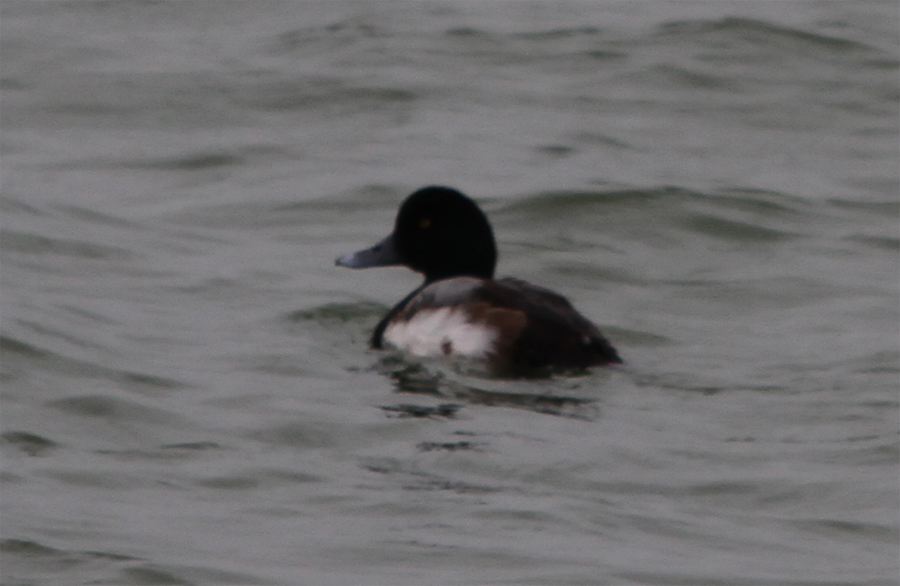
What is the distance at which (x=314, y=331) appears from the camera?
30.5 feet

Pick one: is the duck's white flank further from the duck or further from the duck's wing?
the duck's wing

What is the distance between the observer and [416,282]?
35.3 ft

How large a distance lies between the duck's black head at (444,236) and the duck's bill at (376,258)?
0.08 meters

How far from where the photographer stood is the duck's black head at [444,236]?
356 inches

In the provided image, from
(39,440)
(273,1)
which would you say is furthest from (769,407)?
(273,1)

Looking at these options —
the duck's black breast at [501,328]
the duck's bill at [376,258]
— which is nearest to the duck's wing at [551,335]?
the duck's black breast at [501,328]

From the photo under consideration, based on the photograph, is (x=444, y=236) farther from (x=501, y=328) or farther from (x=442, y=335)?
(x=501, y=328)

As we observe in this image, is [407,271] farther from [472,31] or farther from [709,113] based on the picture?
[472,31]

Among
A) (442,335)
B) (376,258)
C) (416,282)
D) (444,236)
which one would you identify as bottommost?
(416,282)

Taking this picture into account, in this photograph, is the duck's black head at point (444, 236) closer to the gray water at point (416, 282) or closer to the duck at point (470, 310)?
the duck at point (470, 310)

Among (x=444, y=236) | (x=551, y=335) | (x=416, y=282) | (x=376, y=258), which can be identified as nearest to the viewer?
(x=551, y=335)

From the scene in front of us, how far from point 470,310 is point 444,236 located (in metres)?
0.97

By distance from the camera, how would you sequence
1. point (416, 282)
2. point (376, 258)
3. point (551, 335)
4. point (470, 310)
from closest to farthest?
point (551, 335), point (470, 310), point (376, 258), point (416, 282)

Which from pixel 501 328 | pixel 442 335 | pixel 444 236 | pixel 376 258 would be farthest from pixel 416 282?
pixel 501 328
